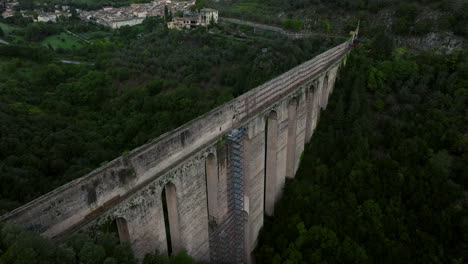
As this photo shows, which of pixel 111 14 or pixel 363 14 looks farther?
pixel 111 14

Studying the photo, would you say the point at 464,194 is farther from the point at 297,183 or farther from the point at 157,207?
the point at 157,207

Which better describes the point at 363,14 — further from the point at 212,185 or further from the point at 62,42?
the point at 62,42

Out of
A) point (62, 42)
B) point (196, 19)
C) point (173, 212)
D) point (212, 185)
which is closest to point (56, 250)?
point (173, 212)

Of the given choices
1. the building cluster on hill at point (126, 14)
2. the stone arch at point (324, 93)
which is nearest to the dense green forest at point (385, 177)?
the stone arch at point (324, 93)

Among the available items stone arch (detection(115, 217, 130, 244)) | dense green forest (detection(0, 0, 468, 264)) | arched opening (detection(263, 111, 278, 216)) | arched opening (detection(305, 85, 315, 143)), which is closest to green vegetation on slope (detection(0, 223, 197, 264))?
dense green forest (detection(0, 0, 468, 264))

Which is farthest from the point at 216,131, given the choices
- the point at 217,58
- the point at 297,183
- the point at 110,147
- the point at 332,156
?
the point at 217,58

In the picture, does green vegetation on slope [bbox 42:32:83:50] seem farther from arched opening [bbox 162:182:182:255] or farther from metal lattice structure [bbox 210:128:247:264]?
arched opening [bbox 162:182:182:255]

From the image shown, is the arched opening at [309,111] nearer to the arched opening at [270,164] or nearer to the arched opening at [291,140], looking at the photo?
the arched opening at [291,140]
